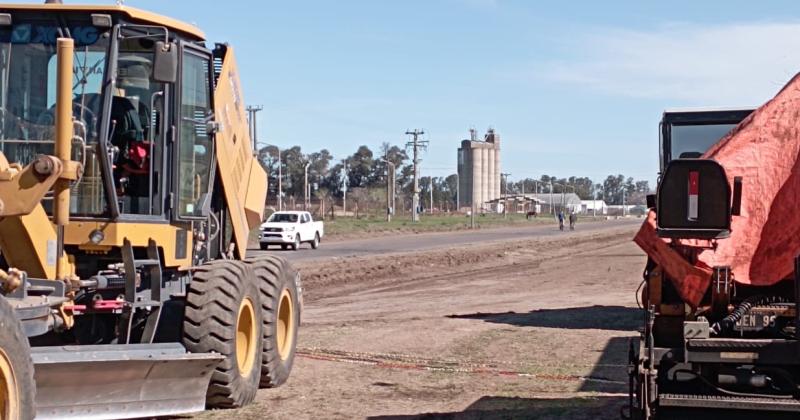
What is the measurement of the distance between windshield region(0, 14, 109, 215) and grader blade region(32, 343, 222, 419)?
1.38 meters

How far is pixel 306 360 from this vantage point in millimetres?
13703

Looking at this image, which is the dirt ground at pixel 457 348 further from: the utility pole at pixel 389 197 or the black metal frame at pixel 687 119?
the utility pole at pixel 389 197

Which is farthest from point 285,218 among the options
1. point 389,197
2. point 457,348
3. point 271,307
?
point 389,197

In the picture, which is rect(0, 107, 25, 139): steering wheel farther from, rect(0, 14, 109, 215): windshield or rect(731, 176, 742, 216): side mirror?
rect(731, 176, 742, 216): side mirror

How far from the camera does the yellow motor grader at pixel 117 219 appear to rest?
8.16 metres

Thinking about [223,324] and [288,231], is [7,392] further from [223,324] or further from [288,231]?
[288,231]

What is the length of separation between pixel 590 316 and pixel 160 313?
37.3ft

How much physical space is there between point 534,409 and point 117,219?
4.21 m

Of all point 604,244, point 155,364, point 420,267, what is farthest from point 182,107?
point 604,244

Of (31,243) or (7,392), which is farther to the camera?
(31,243)

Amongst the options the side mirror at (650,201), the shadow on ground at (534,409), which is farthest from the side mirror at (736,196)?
the shadow on ground at (534,409)

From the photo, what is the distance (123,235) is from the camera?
9289mm

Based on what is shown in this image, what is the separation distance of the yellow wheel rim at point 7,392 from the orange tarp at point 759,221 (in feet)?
15.4

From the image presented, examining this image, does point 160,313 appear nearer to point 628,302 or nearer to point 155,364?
point 155,364
